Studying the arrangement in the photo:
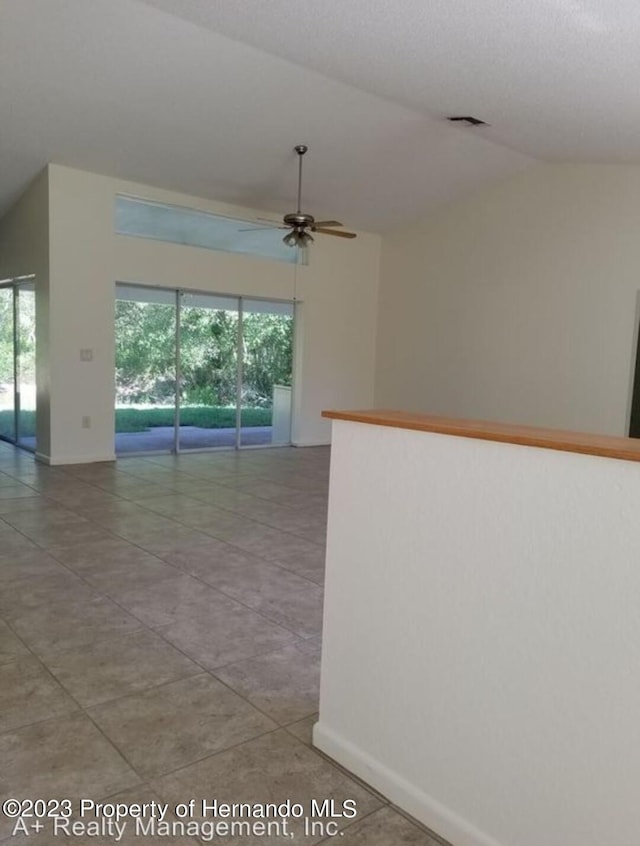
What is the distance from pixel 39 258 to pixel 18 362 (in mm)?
1820

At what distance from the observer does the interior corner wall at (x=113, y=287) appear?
664 centimetres

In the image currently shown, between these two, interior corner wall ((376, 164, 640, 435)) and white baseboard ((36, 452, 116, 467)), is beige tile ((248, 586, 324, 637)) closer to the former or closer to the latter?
white baseboard ((36, 452, 116, 467))

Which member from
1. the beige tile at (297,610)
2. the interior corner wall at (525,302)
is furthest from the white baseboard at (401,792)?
the interior corner wall at (525,302)

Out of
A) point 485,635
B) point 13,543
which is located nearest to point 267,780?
point 485,635

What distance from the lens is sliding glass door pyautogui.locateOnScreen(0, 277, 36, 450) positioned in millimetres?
7618

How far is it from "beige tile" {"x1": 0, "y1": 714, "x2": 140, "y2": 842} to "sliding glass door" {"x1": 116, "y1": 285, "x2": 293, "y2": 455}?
18.9 feet

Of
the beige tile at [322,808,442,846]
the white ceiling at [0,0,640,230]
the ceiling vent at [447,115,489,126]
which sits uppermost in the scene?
the ceiling vent at [447,115,489,126]

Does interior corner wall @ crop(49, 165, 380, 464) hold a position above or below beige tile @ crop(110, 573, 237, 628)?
above

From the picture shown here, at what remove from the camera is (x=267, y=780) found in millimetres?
1822

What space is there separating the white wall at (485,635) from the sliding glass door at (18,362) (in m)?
6.65

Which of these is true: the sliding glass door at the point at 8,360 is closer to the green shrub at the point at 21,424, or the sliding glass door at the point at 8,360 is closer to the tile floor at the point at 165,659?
the green shrub at the point at 21,424

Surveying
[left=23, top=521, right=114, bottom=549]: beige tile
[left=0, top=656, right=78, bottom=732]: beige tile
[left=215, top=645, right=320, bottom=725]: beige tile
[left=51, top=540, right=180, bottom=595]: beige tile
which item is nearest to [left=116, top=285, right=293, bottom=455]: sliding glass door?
[left=23, top=521, right=114, bottom=549]: beige tile

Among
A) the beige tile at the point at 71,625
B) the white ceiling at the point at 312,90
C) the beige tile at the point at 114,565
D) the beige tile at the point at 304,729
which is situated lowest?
the beige tile at the point at 304,729

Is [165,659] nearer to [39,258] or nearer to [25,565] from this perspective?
[25,565]
